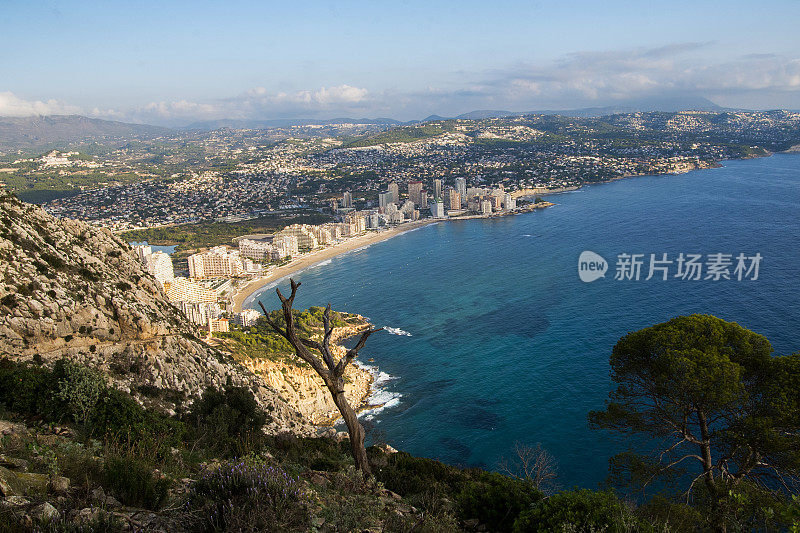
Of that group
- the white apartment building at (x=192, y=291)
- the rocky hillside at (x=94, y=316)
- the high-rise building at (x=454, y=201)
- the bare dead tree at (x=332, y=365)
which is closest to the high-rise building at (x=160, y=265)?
the white apartment building at (x=192, y=291)

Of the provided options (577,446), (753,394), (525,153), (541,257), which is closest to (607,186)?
(525,153)

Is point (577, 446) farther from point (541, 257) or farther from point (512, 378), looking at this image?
point (541, 257)

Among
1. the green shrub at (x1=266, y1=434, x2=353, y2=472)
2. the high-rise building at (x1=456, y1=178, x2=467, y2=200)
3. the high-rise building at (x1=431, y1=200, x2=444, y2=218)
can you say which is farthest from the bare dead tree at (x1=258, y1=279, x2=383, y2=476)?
the high-rise building at (x1=456, y1=178, x2=467, y2=200)

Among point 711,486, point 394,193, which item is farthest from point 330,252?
point 711,486

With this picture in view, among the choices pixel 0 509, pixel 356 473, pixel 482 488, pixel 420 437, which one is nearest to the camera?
pixel 0 509

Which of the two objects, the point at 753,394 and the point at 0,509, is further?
the point at 753,394

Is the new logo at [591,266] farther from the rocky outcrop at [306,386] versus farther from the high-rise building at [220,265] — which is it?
the high-rise building at [220,265]
